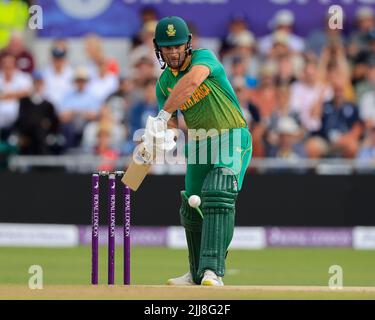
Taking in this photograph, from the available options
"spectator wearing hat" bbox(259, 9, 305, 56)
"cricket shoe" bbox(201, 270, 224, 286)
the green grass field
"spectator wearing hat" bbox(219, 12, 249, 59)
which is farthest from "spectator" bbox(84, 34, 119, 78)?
"cricket shoe" bbox(201, 270, 224, 286)

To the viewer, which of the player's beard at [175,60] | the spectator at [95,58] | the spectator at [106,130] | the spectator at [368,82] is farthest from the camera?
the spectator at [95,58]

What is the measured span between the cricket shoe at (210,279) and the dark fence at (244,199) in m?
5.31

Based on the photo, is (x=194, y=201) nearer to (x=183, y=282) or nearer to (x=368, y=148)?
(x=183, y=282)

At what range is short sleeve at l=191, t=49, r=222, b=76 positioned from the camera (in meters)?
7.36

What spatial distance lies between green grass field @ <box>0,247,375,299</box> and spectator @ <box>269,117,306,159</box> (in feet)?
3.40

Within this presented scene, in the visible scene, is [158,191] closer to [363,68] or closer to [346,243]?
[346,243]

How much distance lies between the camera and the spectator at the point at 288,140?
12984 mm


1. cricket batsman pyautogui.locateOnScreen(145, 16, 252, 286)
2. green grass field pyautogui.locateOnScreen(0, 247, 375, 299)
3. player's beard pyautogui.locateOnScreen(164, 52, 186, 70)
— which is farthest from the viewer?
green grass field pyautogui.locateOnScreen(0, 247, 375, 299)

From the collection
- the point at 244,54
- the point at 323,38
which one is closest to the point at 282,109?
the point at 244,54

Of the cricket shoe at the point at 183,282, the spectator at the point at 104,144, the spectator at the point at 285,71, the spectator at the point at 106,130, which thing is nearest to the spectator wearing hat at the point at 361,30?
the spectator at the point at 285,71

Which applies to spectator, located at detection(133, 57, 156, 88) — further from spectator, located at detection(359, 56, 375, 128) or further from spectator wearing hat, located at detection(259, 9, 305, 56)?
spectator, located at detection(359, 56, 375, 128)

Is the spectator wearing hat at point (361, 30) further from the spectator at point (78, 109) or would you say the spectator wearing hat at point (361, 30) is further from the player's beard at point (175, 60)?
the player's beard at point (175, 60)

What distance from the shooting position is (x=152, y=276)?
963 centimetres
